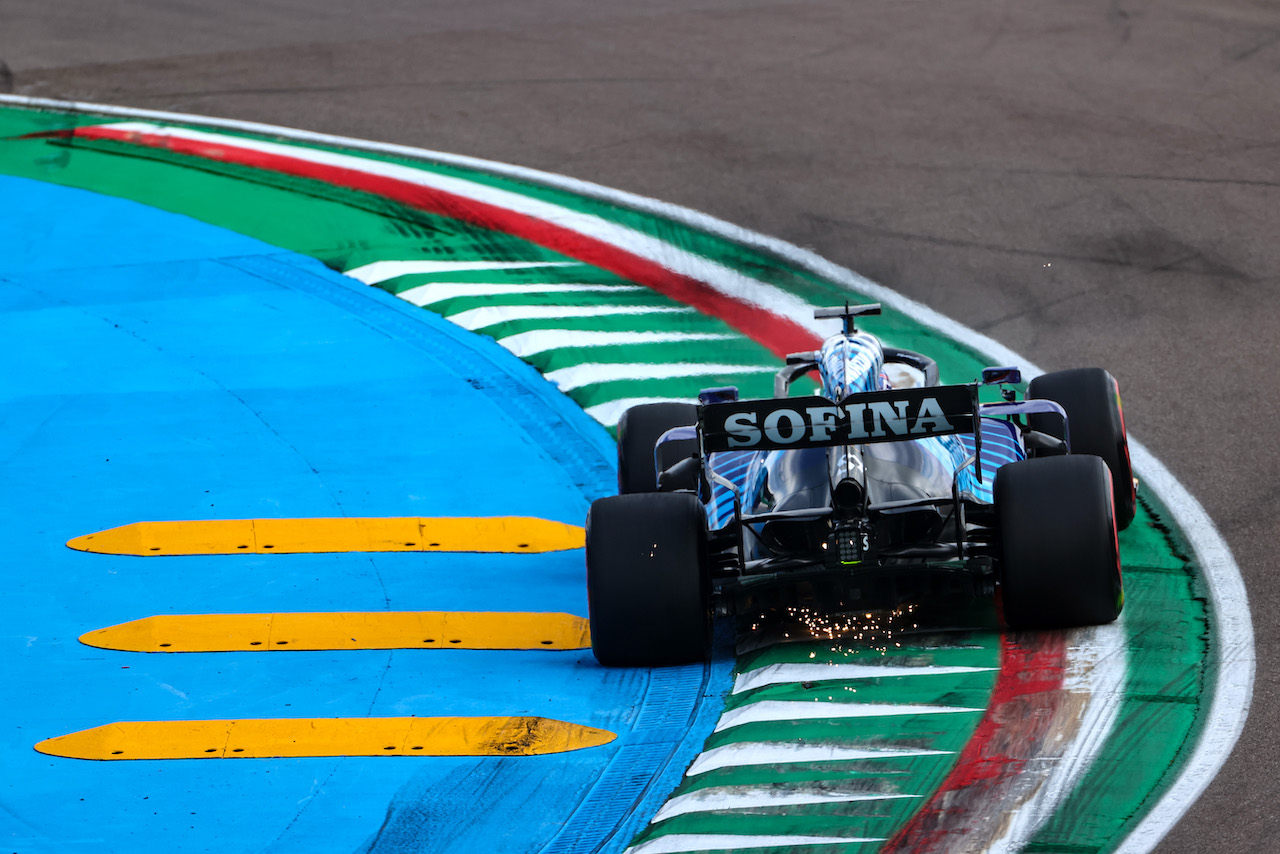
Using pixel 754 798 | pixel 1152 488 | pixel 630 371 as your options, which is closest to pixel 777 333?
pixel 630 371

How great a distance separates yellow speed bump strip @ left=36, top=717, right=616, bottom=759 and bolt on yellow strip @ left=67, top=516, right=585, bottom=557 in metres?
2.18

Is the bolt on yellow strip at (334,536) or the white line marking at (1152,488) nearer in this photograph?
the white line marking at (1152,488)

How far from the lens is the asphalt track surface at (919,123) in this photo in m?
13.1

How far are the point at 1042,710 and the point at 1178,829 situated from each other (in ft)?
3.94

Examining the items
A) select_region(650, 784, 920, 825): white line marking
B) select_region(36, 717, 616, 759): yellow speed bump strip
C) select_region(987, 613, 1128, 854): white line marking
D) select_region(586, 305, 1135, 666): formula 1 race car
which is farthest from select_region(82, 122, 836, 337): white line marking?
select_region(650, 784, 920, 825): white line marking

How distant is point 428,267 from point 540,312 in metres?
1.60

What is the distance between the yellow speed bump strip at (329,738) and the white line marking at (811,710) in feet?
2.21

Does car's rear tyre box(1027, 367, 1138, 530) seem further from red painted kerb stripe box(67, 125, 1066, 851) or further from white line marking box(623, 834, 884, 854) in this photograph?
white line marking box(623, 834, 884, 854)

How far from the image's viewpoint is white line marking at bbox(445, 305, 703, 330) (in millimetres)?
14211

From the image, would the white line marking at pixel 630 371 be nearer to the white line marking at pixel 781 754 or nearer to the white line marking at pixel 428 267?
the white line marking at pixel 428 267

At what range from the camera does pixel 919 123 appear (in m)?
17.8

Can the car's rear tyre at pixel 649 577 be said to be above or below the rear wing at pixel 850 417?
below

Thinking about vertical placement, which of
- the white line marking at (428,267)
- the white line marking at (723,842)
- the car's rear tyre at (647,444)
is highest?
the white line marking at (428,267)

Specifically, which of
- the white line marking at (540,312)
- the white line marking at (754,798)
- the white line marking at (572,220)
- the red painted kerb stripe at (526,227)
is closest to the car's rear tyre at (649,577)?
the white line marking at (754,798)
